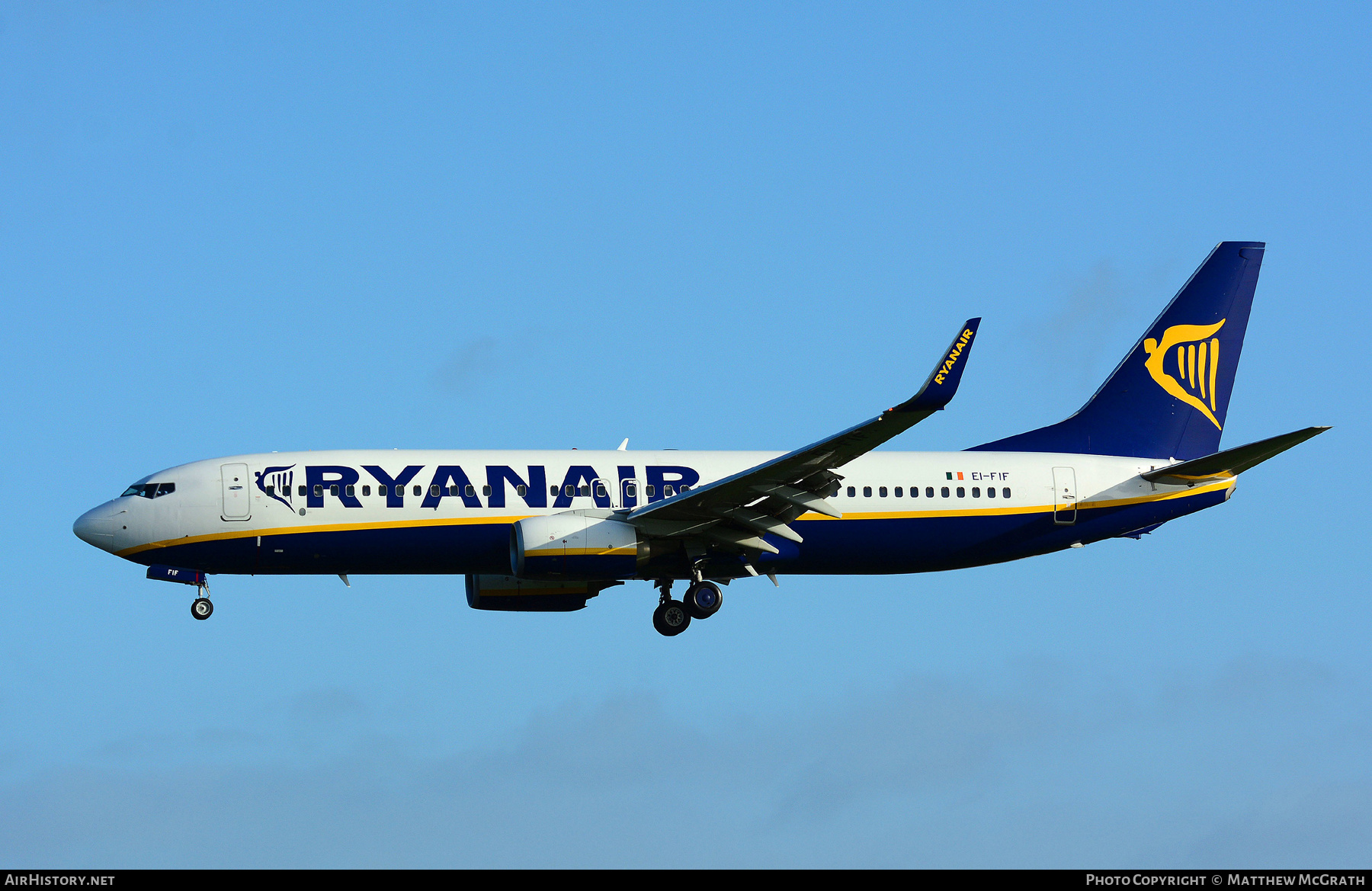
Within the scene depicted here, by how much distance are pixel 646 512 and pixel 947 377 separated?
9.04m

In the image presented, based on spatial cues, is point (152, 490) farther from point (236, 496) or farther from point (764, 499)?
point (764, 499)

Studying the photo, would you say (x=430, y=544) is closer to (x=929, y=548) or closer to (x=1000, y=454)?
(x=929, y=548)

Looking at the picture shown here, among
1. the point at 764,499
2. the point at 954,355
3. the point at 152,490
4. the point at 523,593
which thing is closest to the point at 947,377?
the point at 954,355

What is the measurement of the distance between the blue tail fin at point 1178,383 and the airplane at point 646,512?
26 cm

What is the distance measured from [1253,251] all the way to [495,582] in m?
23.8

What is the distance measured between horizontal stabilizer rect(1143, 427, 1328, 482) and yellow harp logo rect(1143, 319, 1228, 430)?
9.90 ft

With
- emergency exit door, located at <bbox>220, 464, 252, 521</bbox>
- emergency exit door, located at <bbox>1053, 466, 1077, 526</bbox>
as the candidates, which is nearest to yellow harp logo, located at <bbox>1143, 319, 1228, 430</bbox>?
emergency exit door, located at <bbox>1053, 466, 1077, 526</bbox>

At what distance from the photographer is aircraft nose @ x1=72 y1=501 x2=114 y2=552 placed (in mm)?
38688

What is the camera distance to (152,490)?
1527 inches

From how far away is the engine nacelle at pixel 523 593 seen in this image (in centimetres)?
4203

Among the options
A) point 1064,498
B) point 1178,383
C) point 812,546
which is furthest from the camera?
point 1178,383

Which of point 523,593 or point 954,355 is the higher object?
point 954,355

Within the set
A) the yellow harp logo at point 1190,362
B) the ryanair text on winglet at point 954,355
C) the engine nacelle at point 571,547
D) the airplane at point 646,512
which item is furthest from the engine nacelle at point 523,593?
the yellow harp logo at point 1190,362

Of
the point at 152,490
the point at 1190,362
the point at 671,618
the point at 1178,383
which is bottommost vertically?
the point at 671,618
